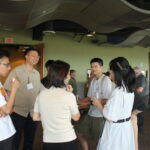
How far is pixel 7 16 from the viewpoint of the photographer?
420 cm

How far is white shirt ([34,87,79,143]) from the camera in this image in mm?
1775

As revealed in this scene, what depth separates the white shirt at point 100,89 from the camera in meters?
2.67

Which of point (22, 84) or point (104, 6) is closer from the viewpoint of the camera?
point (22, 84)

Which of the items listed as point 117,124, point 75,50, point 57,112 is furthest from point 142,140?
point 75,50

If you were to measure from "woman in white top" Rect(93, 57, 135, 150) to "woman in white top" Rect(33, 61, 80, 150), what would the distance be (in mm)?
429

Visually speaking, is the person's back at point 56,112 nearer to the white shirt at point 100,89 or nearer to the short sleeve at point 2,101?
the short sleeve at point 2,101

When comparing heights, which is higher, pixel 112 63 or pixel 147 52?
pixel 147 52

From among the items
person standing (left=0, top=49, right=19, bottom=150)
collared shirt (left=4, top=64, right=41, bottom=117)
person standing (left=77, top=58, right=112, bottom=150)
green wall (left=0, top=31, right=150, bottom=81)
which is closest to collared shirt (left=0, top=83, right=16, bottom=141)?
person standing (left=0, top=49, right=19, bottom=150)

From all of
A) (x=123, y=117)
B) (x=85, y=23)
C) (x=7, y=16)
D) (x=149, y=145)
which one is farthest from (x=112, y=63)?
(x=85, y=23)

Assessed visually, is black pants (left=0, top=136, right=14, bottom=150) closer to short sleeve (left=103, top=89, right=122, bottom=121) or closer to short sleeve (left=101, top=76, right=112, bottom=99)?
short sleeve (left=103, top=89, right=122, bottom=121)

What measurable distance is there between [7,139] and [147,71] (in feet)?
25.8

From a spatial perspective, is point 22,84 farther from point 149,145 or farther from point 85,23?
point 85,23

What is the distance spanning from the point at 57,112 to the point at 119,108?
0.67 meters

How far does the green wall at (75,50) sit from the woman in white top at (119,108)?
5291 mm
